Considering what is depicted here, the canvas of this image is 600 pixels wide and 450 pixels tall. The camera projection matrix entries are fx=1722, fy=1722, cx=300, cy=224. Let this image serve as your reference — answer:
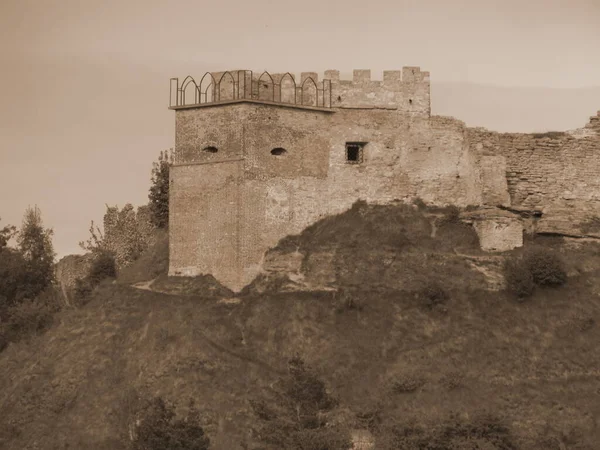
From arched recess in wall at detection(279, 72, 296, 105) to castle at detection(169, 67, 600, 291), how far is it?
0.11 feet

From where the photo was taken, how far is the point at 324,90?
5906 centimetres

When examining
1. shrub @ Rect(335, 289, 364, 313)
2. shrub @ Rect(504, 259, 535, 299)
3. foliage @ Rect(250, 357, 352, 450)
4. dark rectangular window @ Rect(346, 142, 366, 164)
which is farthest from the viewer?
dark rectangular window @ Rect(346, 142, 366, 164)

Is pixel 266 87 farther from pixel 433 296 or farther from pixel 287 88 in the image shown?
pixel 433 296

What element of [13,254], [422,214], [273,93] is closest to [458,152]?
[422,214]

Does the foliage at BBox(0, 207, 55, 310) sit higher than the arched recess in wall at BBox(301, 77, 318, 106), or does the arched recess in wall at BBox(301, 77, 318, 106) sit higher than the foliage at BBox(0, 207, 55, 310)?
the arched recess in wall at BBox(301, 77, 318, 106)

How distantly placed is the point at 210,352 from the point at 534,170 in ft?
47.2

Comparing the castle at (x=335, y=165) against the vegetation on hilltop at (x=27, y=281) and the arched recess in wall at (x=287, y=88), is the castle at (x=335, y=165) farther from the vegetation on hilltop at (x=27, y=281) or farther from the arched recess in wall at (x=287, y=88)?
the vegetation on hilltop at (x=27, y=281)

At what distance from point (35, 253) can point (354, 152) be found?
761 inches

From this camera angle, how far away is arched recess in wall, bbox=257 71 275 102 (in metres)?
58.2

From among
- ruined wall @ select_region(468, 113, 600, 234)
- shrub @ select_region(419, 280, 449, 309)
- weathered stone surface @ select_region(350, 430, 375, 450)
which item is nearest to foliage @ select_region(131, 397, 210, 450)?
weathered stone surface @ select_region(350, 430, 375, 450)

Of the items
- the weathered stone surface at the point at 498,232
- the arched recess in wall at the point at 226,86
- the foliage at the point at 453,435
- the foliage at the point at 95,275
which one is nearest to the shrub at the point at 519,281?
the weathered stone surface at the point at 498,232

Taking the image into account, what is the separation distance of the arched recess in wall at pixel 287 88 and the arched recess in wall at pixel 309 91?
343 millimetres

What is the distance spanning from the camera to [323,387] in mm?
50688

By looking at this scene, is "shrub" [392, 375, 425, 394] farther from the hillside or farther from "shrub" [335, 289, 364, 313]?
"shrub" [335, 289, 364, 313]
